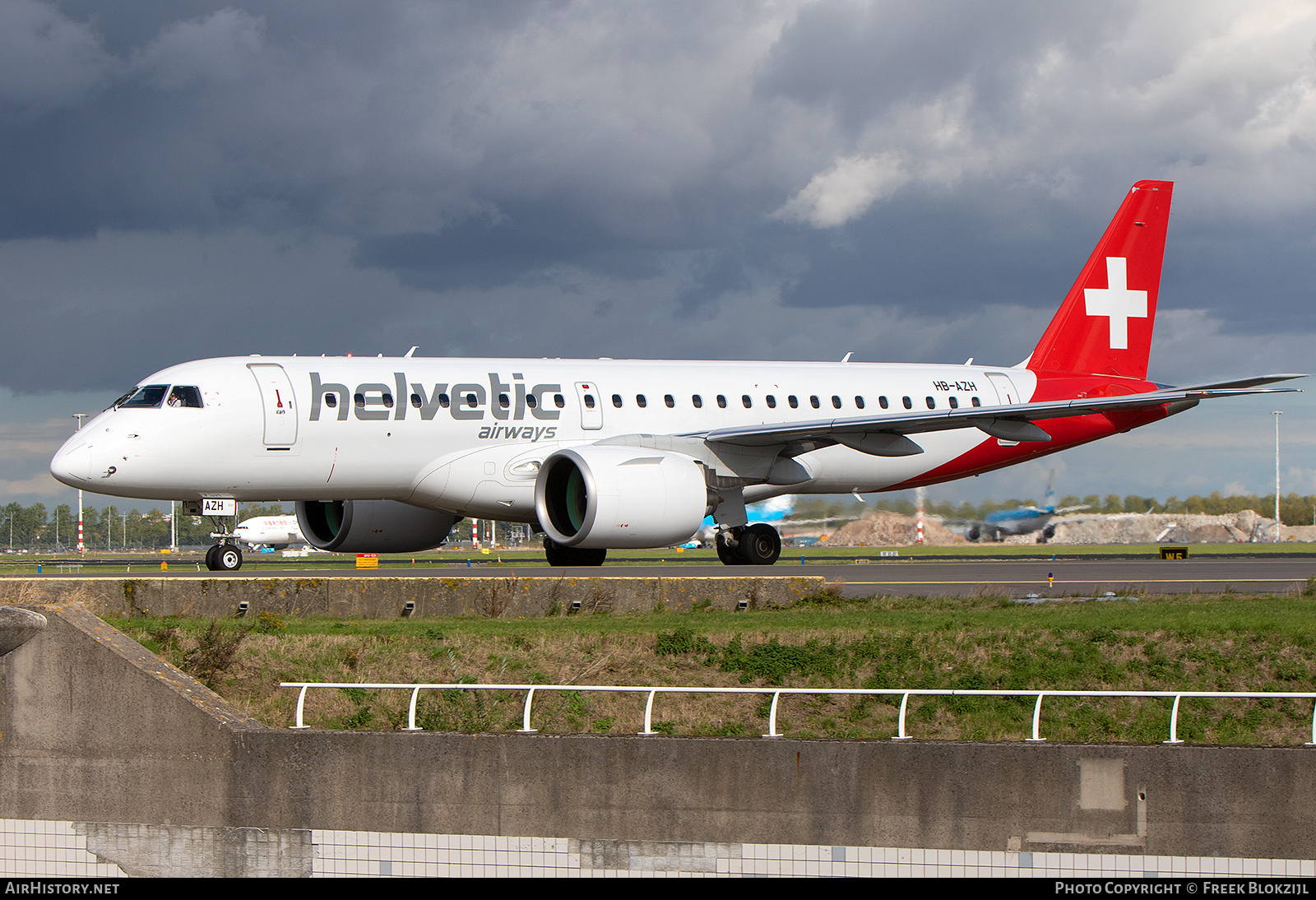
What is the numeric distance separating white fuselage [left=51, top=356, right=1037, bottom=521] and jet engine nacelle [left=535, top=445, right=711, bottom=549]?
0.82 m

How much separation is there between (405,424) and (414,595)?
17.2 feet

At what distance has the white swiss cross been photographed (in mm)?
33219

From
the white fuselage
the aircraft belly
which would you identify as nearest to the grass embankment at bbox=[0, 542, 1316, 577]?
the aircraft belly

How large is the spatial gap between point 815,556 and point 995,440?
66.4 feet

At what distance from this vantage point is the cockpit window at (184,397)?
2316 cm

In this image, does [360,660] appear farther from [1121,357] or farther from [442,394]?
[1121,357]

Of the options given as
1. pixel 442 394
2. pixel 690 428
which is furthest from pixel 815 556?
pixel 442 394

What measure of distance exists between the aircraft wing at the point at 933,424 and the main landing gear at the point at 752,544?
1.82m

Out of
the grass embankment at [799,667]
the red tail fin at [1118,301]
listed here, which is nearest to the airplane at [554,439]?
the red tail fin at [1118,301]

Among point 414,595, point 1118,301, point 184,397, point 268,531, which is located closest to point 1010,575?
point 1118,301

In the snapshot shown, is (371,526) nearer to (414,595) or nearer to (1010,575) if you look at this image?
(414,595)

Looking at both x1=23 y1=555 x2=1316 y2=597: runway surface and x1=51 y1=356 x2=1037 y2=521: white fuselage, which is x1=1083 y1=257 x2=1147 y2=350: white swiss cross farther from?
x1=51 y1=356 x2=1037 y2=521: white fuselage

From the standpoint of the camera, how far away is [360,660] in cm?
1608

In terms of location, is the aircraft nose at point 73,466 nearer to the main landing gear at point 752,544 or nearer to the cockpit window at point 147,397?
the cockpit window at point 147,397
